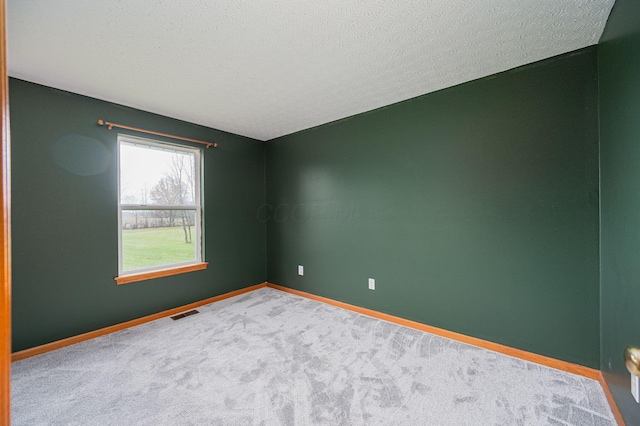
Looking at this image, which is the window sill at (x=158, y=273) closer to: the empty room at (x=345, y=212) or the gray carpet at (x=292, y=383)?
the empty room at (x=345, y=212)

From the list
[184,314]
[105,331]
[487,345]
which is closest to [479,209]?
[487,345]

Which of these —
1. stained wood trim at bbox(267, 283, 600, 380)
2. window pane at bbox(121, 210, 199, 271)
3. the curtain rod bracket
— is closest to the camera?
stained wood trim at bbox(267, 283, 600, 380)

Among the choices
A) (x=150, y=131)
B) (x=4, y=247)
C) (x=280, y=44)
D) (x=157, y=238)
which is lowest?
(x=157, y=238)

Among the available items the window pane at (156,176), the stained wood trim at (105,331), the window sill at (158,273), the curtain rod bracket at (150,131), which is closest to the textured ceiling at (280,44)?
the curtain rod bracket at (150,131)

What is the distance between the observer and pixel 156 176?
3.16m

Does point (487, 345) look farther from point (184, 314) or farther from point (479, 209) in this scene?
point (184, 314)

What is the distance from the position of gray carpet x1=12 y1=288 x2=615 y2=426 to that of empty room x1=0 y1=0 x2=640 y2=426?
0.02m

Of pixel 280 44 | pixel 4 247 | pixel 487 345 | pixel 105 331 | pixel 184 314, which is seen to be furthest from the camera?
pixel 184 314

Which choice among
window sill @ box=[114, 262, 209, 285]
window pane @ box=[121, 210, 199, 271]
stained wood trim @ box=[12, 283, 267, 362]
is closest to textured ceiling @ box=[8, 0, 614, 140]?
window pane @ box=[121, 210, 199, 271]

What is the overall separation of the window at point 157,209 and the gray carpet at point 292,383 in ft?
2.53

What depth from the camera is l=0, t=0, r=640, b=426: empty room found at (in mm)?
1610

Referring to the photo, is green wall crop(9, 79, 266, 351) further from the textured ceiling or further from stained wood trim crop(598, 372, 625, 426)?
stained wood trim crop(598, 372, 625, 426)

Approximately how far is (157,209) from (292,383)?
245 centimetres

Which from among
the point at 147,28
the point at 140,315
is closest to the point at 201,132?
the point at 147,28
